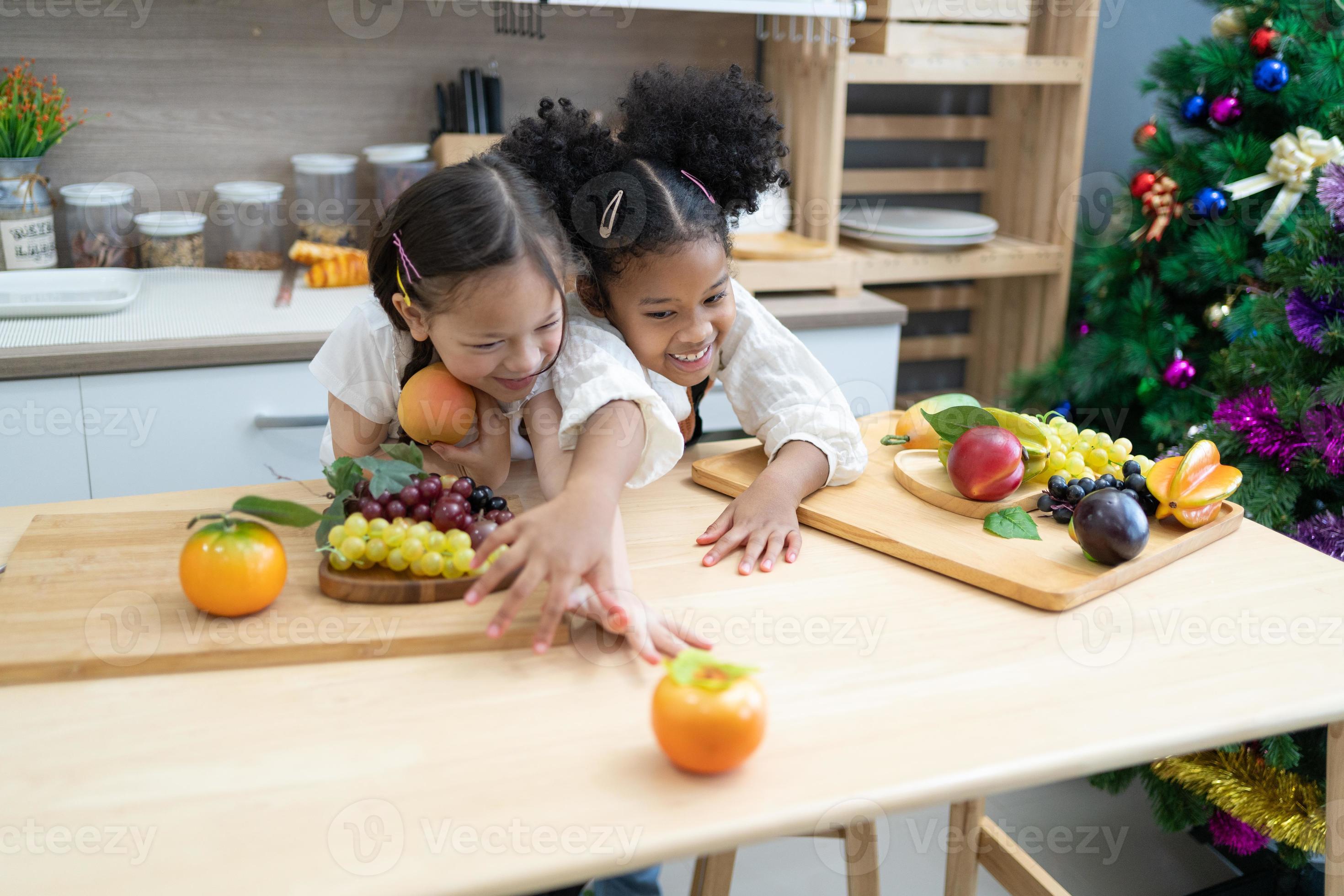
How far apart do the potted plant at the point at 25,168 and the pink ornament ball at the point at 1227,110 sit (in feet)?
6.71

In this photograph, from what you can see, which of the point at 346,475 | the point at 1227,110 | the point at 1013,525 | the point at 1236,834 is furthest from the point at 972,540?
the point at 1227,110

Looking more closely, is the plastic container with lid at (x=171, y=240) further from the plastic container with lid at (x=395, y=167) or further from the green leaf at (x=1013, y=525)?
the green leaf at (x=1013, y=525)

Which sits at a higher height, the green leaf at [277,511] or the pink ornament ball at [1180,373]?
the green leaf at [277,511]

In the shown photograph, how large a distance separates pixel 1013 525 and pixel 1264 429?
72 centimetres

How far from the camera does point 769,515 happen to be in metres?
1.03

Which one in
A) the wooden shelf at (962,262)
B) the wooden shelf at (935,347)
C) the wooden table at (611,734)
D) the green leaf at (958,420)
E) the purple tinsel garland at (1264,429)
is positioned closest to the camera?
the wooden table at (611,734)

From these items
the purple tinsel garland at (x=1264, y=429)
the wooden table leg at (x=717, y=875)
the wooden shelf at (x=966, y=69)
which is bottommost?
the wooden table leg at (x=717, y=875)

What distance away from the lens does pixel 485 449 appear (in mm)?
1114

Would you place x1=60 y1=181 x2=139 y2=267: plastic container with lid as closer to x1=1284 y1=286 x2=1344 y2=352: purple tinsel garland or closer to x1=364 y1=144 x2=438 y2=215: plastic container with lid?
x1=364 y1=144 x2=438 y2=215: plastic container with lid

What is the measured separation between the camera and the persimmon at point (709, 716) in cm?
65

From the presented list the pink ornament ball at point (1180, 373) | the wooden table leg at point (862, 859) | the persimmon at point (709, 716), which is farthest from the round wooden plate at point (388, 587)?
the pink ornament ball at point (1180, 373)

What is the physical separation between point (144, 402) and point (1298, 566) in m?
1.65

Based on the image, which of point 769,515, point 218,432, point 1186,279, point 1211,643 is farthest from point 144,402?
point 1186,279

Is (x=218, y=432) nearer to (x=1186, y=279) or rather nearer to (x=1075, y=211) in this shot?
(x=1186, y=279)
